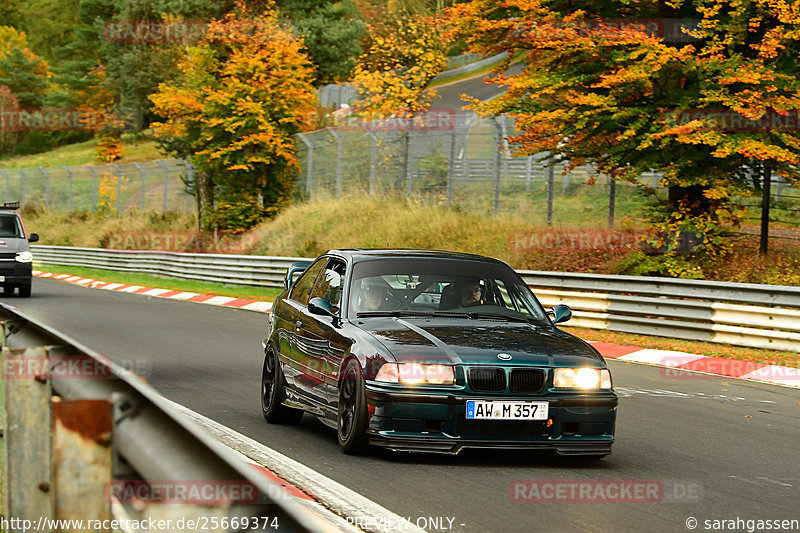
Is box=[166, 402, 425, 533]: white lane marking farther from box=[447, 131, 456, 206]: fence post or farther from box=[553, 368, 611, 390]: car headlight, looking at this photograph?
box=[447, 131, 456, 206]: fence post

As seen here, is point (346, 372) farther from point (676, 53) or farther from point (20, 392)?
point (676, 53)

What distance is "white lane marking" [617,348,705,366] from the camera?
15.3 meters

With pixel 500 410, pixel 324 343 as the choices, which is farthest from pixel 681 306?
pixel 500 410

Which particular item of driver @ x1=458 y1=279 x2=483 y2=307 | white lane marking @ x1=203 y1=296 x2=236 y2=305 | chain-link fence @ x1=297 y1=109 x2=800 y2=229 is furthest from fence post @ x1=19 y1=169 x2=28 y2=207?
driver @ x1=458 y1=279 x2=483 y2=307

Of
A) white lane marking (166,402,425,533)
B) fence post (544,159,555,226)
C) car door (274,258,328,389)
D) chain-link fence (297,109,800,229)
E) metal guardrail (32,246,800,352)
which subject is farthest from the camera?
fence post (544,159,555,226)

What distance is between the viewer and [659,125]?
18.7m

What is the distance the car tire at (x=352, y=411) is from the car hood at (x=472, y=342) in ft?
1.01

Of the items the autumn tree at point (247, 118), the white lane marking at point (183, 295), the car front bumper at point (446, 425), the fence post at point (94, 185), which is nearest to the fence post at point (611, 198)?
the white lane marking at point (183, 295)

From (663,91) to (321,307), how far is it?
12.3m

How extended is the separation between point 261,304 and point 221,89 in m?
16.2
